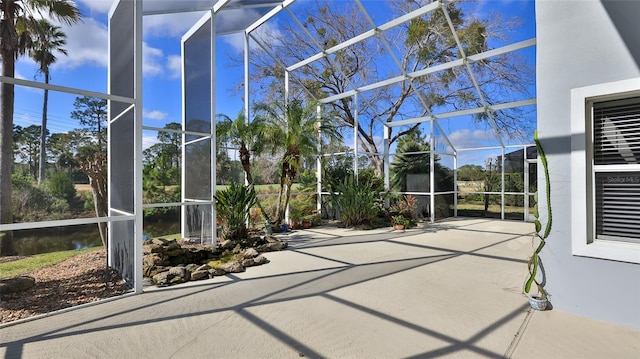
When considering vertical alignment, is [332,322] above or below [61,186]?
below

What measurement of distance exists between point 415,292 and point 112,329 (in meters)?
3.19

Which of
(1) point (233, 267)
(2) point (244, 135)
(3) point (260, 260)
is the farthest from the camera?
(2) point (244, 135)

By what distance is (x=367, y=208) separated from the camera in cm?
927

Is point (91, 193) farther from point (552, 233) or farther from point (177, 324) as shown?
point (552, 233)

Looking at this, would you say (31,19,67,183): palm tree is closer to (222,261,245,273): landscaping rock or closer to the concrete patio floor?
(222,261,245,273): landscaping rock

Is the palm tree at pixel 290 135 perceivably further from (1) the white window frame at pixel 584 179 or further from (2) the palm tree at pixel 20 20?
(1) the white window frame at pixel 584 179

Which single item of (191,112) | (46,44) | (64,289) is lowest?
(64,289)

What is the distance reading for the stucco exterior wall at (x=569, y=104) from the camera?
286 centimetres

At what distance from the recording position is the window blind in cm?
294

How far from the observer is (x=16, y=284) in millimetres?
3910

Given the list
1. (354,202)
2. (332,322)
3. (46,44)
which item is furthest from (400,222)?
(46,44)

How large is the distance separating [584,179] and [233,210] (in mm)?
5702

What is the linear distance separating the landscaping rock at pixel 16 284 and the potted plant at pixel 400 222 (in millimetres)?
7580

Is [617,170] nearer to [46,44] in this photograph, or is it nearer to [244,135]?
[244,135]
